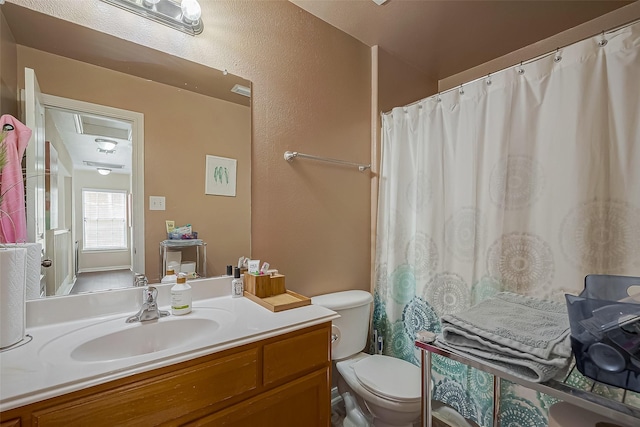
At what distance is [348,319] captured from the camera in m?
1.62

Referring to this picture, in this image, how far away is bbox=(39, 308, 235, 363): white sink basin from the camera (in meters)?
0.86

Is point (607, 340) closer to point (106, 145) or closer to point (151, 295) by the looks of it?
point (151, 295)

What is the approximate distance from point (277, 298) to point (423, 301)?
0.87 m

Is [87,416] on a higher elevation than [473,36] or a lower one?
lower

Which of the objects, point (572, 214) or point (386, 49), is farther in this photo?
point (386, 49)

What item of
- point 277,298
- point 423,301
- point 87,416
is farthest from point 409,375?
point 87,416

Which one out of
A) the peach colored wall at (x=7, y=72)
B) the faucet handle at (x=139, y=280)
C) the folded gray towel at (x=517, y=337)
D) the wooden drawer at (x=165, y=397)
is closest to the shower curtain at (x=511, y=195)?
the folded gray towel at (x=517, y=337)

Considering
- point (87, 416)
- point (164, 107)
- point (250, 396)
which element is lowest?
point (250, 396)

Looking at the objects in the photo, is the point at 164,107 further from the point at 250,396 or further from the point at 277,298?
the point at 250,396

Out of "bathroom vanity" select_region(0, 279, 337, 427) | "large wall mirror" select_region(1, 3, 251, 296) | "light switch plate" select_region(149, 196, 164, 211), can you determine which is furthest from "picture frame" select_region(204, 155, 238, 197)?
"bathroom vanity" select_region(0, 279, 337, 427)

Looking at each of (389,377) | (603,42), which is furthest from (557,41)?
(389,377)

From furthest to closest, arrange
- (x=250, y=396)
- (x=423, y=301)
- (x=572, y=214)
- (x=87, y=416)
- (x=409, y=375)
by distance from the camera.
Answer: (x=423, y=301)
(x=409, y=375)
(x=572, y=214)
(x=250, y=396)
(x=87, y=416)

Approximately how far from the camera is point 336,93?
6.01ft

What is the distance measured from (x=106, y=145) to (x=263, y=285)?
870 mm
